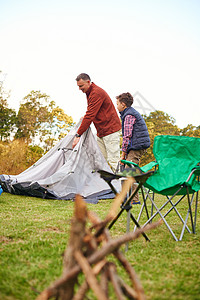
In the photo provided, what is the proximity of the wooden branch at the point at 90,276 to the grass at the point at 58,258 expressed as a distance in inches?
16.7

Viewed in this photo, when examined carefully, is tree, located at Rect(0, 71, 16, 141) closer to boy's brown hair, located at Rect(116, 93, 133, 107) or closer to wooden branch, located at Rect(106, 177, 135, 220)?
boy's brown hair, located at Rect(116, 93, 133, 107)

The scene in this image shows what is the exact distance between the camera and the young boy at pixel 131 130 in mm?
3266

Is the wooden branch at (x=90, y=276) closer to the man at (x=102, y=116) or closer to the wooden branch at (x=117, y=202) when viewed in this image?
the wooden branch at (x=117, y=202)

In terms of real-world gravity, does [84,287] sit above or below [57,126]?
below

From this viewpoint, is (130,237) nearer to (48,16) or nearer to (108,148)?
(108,148)

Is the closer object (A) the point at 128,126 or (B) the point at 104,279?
(B) the point at 104,279

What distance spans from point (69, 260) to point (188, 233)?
192 centimetres

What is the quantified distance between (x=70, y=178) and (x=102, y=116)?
47.4 inches

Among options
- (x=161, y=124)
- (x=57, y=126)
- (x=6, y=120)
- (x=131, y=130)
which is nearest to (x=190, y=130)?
(x=161, y=124)

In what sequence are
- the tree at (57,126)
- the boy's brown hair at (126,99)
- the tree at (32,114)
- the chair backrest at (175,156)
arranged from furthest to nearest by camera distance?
the tree at (32,114)
the tree at (57,126)
the boy's brown hair at (126,99)
the chair backrest at (175,156)

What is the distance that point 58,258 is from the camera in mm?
1653

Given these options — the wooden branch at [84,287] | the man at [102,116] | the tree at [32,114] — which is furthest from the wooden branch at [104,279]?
the tree at [32,114]

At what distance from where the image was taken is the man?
13.5 feet

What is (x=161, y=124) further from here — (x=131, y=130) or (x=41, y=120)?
(x=131, y=130)
